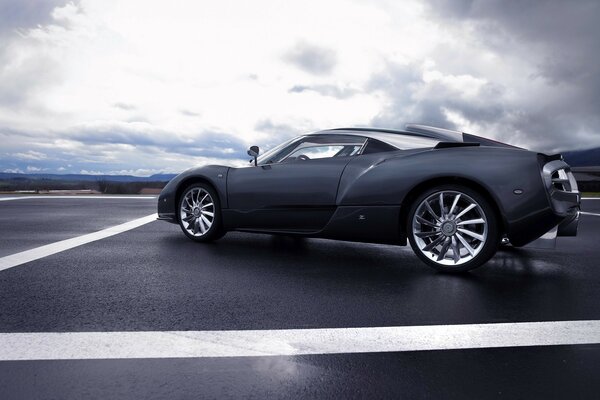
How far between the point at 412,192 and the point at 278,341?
2475mm

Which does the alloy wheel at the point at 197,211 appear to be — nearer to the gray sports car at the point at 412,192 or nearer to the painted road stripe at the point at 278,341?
the gray sports car at the point at 412,192

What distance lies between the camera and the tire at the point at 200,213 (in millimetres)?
6191

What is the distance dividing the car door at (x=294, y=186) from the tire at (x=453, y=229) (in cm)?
90

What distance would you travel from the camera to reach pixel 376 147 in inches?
200

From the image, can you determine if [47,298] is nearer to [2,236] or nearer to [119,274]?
[119,274]

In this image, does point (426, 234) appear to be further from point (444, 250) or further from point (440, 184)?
point (440, 184)

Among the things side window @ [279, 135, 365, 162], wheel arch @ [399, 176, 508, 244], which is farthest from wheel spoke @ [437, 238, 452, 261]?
side window @ [279, 135, 365, 162]

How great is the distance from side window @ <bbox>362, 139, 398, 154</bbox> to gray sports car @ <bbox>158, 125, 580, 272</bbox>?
0.04 feet

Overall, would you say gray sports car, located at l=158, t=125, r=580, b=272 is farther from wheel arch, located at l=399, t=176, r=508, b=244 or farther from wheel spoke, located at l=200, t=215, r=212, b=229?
wheel spoke, located at l=200, t=215, r=212, b=229

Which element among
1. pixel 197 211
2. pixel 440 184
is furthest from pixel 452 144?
pixel 197 211

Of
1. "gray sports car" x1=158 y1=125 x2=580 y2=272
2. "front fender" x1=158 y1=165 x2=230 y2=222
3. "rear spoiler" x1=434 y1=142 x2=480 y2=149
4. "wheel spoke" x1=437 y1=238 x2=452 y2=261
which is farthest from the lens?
"front fender" x1=158 y1=165 x2=230 y2=222

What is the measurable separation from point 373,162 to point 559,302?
81.0 inches

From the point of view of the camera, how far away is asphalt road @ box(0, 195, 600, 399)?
212cm

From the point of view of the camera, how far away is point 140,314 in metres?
3.22
